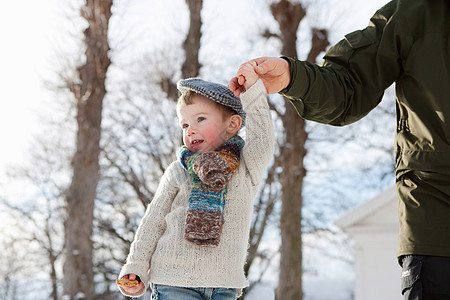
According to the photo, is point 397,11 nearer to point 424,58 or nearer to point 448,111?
point 424,58

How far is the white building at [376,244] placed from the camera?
10.3 m

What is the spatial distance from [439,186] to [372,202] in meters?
9.01

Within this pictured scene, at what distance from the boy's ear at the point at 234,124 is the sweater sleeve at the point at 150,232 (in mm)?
310

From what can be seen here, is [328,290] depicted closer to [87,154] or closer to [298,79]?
[87,154]

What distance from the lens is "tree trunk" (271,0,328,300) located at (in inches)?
464

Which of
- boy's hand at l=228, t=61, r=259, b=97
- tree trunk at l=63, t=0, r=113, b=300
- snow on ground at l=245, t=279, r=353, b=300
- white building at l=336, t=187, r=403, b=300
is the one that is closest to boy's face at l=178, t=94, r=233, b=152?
boy's hand at l=228, t=61, r=259, b=97

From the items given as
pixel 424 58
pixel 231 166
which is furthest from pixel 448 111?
pixel 231 166

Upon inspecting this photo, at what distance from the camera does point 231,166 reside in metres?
2.48

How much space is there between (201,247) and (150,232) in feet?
0.86

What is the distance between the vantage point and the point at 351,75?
6.59 feet

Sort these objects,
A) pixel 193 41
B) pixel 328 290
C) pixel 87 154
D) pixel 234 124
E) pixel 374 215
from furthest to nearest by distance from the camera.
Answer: pixel 328 290
pixel 193 41
pixel 374 215
pixel 87 154
pixel 234 124

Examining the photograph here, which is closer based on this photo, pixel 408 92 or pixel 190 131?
pixel 408 92

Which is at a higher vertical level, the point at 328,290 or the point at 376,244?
the point at 376,244

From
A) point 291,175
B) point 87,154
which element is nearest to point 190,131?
point 87,154
